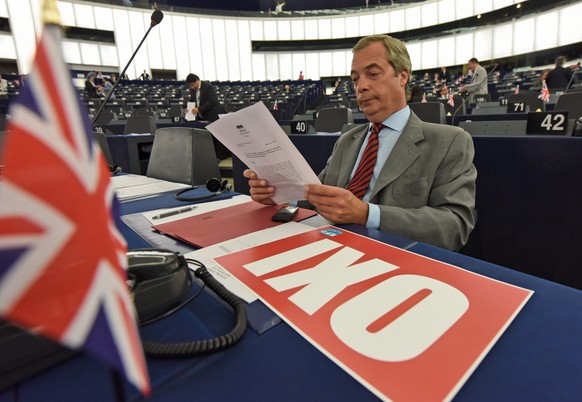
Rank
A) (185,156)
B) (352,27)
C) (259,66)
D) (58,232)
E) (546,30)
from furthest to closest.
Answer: (259,66), (352,27), (546,30), (185,156), (58,232)

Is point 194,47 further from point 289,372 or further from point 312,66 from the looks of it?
point 289,372

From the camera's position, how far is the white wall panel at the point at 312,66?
18859mm

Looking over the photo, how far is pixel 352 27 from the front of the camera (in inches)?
717

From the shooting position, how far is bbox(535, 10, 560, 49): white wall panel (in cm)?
1344

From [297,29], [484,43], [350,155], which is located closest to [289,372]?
[350,155]

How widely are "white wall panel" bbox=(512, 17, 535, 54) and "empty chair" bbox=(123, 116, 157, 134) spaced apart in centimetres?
1700

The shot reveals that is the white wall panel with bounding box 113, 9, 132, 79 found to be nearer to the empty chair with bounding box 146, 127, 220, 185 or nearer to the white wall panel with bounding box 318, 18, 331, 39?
the white wall panel with bounding box 318, 18, 331, 39

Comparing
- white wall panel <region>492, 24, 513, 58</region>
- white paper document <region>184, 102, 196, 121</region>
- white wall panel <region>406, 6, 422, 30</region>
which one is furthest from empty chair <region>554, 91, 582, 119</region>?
white wall panel <region>406, 6, 422, 30</region>

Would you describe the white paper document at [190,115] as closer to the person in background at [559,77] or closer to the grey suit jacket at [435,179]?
the grey suit jacket at [435,179]

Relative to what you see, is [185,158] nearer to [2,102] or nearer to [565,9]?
[2,102]

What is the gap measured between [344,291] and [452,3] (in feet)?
65.3

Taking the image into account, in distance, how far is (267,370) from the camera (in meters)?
0.34

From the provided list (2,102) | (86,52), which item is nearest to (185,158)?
(2,102)

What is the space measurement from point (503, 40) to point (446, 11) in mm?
3110
